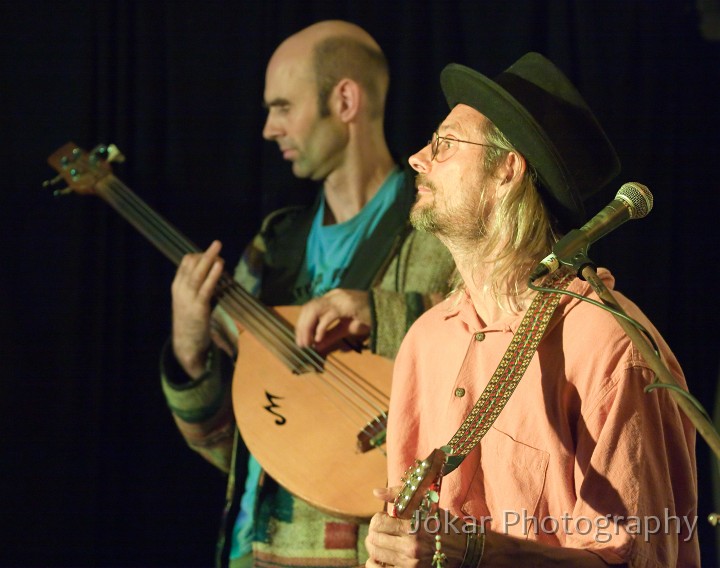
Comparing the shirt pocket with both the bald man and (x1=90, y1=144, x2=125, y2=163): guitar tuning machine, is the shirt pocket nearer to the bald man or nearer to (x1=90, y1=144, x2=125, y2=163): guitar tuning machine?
the bald man

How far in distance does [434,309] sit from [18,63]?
2.14m

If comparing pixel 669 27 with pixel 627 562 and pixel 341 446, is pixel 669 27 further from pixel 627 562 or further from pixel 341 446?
pixel 627 562

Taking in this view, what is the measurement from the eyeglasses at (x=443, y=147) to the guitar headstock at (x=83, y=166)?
4.51ft

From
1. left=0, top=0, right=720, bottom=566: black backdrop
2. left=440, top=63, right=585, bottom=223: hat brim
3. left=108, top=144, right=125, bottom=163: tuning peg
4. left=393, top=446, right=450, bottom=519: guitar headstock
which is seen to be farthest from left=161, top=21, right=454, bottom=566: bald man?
left=393, top=446, right=450, bottom=519: guitar headstock

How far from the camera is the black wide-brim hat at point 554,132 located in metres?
2.09

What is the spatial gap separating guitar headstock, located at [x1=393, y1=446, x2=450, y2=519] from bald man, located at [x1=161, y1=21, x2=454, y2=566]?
3.27ft

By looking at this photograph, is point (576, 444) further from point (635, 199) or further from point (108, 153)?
point (108, 153)

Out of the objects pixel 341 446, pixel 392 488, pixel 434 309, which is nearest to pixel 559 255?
pixel 392 488

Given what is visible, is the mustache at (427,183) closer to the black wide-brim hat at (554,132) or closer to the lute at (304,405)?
the black wide-brim hat at (554,132)

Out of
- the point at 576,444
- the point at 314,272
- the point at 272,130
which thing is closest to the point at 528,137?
the point at 576,444

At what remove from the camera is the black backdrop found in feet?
11.7

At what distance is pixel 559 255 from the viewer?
62.1 inches

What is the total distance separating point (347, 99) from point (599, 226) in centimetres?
187

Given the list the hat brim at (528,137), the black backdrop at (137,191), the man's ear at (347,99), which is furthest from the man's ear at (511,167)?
the black backdrop at (137,191)
